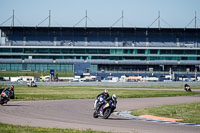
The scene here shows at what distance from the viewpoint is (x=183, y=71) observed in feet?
396

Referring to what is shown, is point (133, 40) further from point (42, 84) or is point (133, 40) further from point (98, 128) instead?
point (98, 128)

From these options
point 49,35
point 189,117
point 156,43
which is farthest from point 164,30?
point 189,117

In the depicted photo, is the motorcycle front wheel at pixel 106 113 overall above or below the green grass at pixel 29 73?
below

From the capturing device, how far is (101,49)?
120625 millimetres

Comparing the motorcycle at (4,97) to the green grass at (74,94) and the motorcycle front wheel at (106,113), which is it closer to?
the green grass at (74,94)

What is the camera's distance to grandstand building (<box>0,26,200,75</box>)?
120 metres

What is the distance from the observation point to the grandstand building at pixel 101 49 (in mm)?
119500

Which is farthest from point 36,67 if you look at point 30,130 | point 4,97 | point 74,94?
point 30,130

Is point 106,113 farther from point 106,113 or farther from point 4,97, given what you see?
point 4,97

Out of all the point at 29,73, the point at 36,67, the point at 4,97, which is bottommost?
the point at 4,97

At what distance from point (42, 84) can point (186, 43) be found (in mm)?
54445

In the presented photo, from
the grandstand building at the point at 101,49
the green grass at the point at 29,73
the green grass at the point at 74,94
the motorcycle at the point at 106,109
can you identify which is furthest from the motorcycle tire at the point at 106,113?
the grandstand building at the point at 101,49

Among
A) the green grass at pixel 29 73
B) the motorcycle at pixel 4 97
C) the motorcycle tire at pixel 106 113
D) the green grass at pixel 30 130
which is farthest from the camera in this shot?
the green grass at pixel 29 73

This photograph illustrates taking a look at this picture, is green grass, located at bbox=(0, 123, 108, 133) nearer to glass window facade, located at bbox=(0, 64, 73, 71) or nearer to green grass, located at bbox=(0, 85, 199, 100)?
green grass, located at bbox=(0, 85, 199, 100)
